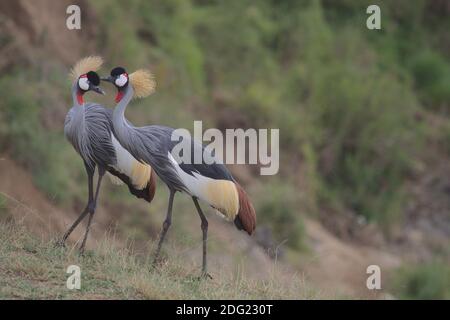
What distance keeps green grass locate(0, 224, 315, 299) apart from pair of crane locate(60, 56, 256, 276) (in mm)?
176

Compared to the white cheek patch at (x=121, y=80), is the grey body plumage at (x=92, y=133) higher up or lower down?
lower down

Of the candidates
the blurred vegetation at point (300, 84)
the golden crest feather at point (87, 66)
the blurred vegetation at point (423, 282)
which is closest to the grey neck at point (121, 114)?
the golden crest feather at point (87, 66)

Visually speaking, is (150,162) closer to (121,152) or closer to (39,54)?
(121,152)

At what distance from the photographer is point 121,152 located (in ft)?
22.8

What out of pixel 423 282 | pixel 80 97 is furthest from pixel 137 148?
pixel 423 282

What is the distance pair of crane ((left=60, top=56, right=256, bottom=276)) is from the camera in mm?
6793

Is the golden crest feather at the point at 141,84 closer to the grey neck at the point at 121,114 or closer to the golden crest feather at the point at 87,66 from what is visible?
the grey neck at the point at 121,114

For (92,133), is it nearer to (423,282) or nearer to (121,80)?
(121,80)

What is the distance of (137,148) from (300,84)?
11815 millimetres

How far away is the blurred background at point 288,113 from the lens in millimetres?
12617

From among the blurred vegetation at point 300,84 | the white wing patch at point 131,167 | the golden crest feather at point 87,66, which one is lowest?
the white wing patch at point 131,167

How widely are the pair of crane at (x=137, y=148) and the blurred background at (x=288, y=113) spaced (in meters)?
3.69

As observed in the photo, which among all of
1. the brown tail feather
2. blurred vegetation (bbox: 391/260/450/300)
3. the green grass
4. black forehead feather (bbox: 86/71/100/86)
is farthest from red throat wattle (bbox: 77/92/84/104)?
blurred vegetation (bbox: 391/260/450/300)

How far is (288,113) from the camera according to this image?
1708 cm
